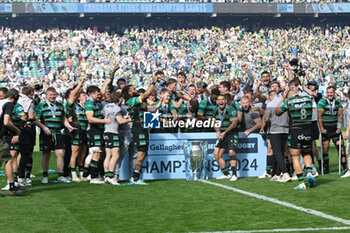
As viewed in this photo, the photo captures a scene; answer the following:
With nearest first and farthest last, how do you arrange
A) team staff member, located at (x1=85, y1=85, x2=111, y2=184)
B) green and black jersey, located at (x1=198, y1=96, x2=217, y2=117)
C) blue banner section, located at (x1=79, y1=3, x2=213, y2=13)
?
team staff member, located at (x1=85, y1=85, x2=111, y2=184) → green and black jersey, located at (x1=198, y1=96, x2=217, y2=117) → blue banner section, located at (x1=79, y1=3, x2=213, y2=13)

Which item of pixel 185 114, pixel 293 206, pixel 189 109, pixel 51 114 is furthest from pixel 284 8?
pixel 293 206

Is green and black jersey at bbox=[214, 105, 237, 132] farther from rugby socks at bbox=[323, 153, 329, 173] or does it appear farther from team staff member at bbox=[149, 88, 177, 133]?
rugby socks at bbox=[323, 153, 329, 173]

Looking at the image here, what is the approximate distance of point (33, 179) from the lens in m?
12.9

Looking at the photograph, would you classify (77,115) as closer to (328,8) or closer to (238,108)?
(238,108)

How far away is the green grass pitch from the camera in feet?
23.4

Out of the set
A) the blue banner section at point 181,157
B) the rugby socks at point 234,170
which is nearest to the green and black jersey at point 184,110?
the blue banner section at point 181,157

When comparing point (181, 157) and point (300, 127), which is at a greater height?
point (300, 127)

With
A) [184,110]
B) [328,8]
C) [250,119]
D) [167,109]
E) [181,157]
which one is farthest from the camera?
[328,8]

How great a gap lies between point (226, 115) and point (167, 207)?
13.1ft

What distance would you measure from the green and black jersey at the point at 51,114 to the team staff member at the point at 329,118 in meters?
5.38

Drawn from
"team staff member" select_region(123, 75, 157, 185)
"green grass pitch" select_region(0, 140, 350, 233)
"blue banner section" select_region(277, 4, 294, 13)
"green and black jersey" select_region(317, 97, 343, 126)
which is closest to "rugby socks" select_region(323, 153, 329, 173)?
"green and black jersey" select_region(317, 97, 343, 126)

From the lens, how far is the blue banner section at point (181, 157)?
12.4 metres

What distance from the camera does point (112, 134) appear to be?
37.6 ft

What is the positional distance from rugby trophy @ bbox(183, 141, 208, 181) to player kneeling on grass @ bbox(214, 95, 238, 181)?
0.29 m
